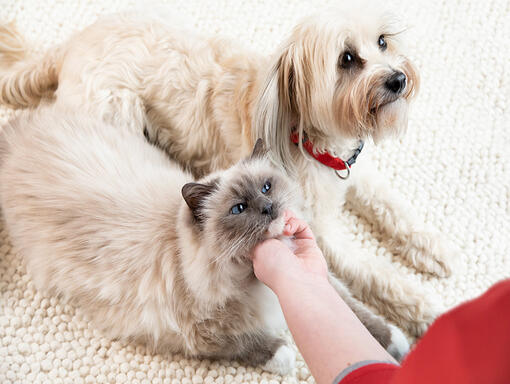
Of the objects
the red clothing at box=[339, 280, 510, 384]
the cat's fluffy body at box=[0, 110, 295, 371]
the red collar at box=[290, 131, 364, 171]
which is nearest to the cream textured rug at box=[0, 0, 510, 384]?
the cat's fluffy body at box=[0, 110, 295, 371]

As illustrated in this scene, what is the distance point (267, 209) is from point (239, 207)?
0.22ft

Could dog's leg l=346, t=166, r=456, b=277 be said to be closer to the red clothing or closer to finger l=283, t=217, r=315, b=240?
finger l=283, t=217, r=315, b=240

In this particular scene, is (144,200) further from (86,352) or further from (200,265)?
(86,352)

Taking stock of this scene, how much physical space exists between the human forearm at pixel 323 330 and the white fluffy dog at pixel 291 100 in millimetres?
489

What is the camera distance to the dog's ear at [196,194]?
91 cm

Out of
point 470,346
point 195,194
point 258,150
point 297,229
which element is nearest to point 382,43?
point 258,150

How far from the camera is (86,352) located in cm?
133

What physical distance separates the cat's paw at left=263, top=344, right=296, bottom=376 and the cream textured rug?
Result: 4 centimetres

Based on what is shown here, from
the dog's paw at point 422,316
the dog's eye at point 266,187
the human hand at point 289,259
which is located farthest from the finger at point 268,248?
the dog's paw at point 422,316

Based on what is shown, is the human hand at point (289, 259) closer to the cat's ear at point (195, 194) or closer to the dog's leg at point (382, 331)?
the cat's ear at point (195, 194)

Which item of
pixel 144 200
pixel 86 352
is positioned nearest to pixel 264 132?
pixel 144 200

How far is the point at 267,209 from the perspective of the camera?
917 millimetres

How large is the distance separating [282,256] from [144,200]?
459 millimetres

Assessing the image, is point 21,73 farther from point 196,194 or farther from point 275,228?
point 275,228
